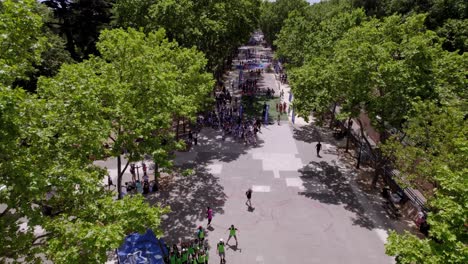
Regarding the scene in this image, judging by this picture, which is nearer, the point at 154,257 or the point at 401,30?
the point at 154,257

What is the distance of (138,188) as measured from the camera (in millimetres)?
20562

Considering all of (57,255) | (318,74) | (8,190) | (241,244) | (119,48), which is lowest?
(241,244)

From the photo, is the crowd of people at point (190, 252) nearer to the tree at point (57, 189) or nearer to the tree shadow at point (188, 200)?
the tree shadow at point (188, 200)

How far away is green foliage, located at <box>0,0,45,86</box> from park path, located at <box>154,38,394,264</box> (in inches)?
426

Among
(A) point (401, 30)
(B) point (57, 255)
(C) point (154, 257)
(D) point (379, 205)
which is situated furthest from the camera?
(A) point (401, 30)

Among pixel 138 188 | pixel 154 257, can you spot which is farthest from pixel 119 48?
pixel 154 257

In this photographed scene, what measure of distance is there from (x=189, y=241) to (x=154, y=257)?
2960 mm

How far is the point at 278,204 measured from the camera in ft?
65.8

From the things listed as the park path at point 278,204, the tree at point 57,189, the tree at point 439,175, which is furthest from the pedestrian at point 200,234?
the tree at point 439,175

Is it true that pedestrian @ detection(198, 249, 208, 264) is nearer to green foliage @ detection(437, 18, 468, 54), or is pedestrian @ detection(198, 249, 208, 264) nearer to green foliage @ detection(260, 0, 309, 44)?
green foliage @ detection(437, 18, 468, 54)

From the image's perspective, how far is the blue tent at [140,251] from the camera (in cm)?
1374

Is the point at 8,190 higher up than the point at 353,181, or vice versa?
the point at 8,190

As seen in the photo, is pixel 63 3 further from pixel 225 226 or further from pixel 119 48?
pixel 225 226

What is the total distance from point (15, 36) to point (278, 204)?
616 inches
